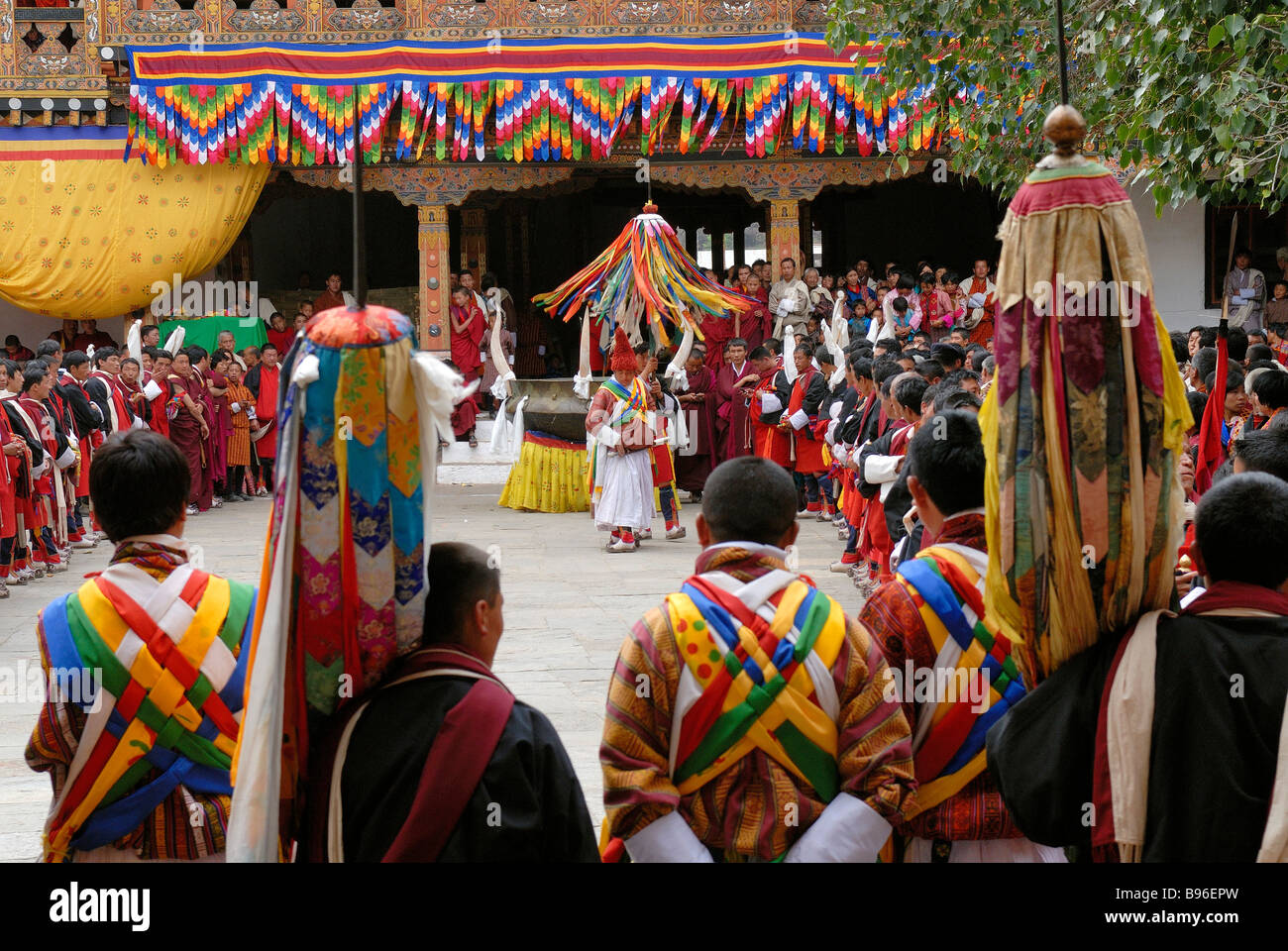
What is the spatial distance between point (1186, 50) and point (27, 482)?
8.03m

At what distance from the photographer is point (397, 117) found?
Answer: 52.7 feet

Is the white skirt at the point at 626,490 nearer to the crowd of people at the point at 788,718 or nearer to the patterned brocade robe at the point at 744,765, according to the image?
the crowd of people at the point at 788,718

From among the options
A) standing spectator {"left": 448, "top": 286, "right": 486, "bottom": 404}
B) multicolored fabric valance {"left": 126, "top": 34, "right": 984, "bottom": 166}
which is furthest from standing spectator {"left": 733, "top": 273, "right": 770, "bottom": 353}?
standing spectator {"left": 448, "top": 286, "right": 486, "bottom": 404}

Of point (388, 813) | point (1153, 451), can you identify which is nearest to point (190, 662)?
point (388, 813)

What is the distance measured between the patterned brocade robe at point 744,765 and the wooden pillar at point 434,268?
14.2 m

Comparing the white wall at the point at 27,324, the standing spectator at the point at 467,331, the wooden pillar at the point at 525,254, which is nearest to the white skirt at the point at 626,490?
the standing spectator at the point at 467,331

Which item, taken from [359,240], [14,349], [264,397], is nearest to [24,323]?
[14,349]

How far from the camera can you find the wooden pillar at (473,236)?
711 inches

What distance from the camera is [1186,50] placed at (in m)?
5.73

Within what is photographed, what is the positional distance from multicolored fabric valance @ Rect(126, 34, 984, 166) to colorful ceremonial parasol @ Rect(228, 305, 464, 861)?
43.5 feet

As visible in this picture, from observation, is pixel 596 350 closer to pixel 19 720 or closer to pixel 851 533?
pixel 851 533

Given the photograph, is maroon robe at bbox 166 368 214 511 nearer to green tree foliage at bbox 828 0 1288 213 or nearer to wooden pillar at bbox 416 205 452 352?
wooden pillar at bbox 416 205 452 352

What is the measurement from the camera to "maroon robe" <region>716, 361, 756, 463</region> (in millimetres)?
13781

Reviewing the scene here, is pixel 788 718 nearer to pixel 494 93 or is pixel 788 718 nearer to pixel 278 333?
pixel 494 93
